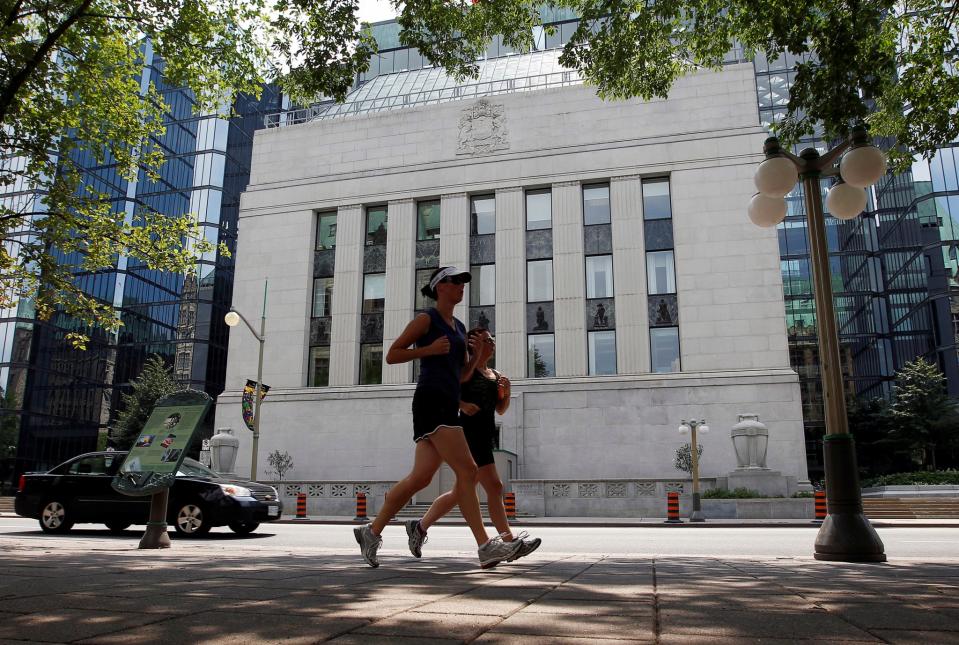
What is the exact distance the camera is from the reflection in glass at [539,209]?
34750 millimetres

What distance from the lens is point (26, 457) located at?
61344 millimetres

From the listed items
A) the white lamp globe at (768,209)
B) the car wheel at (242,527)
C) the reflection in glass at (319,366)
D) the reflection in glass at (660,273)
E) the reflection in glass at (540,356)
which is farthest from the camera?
the reflection in glass at (319,366)


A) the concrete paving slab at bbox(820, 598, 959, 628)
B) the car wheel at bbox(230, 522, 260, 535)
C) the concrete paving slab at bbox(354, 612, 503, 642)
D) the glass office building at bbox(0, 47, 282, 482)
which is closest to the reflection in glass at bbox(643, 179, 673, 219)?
the car wheel at bbox(230, 522, 260, 535)

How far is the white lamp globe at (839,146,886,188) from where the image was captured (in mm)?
7660

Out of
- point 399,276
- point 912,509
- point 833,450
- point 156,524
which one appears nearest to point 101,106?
point 156,524

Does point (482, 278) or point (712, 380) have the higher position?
point (482, 278)

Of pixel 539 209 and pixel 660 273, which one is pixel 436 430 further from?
pixel 539 209

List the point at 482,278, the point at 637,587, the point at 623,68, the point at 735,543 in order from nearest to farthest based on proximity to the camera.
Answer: the point at 637,587 < the point at 623,68 < the point at 735,543 < the point at 482,278

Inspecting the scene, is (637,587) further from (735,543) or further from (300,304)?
(300,304)

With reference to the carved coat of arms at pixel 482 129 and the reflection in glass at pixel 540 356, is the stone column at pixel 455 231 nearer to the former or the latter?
the carved coat of arms at pixel 482 129

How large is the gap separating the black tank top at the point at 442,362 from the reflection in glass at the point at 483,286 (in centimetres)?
2844

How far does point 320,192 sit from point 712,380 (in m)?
21.7

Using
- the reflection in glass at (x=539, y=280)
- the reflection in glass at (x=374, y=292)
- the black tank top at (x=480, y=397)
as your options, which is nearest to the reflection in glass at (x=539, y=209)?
the reflection in glass at (x=539, y=280)

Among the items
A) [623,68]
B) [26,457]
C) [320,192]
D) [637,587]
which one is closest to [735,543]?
[623,68]
